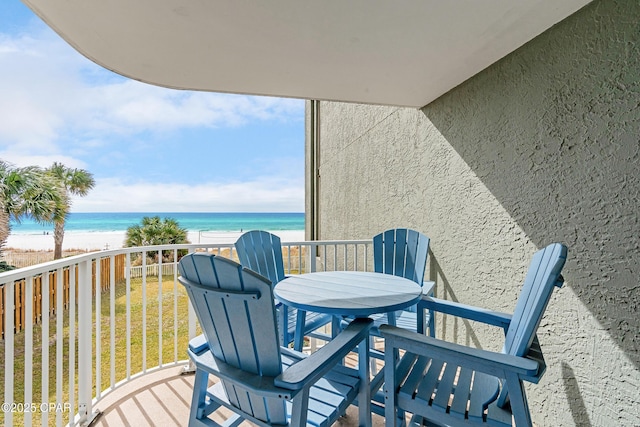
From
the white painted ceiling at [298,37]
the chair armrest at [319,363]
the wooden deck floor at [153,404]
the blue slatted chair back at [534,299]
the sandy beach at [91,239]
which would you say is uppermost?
the white painted ceiling at [298,37]

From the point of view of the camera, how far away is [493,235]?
8.11ft

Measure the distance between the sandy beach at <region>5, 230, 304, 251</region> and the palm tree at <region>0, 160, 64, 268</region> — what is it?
11.8 m

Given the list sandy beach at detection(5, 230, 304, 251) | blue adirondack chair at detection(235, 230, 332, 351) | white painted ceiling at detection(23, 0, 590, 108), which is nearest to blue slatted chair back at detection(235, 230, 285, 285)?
blue adirondack chair at detection(235, 230, 332, 351)

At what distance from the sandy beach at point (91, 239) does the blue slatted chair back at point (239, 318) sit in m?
19.9

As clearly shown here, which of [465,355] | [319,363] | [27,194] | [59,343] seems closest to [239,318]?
[319,363]

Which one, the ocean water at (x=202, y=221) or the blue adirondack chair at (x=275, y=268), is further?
the ocean water at (x=202, y=221)

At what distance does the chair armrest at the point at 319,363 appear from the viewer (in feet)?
3.91

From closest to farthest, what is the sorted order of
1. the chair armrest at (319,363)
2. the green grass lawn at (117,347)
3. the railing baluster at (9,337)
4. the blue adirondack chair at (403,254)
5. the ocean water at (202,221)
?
the chair armrest at (319,363) → the railing baluster at (9,337) → the blue adirondack chair at (403,254) → the green grass lawn at (117,347) → the ocean water at (202,221)

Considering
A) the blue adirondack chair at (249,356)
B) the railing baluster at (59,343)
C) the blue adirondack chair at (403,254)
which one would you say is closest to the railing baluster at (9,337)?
the railing baluster at (59,343)

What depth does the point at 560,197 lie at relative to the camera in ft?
6.31

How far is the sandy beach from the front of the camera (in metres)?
24.6

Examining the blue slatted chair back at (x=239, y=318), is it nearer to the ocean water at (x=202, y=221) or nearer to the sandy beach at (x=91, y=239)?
the sandy beach at (x=91, y=239)

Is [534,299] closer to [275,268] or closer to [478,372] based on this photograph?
[478,372]

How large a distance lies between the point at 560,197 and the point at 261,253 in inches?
88.1
